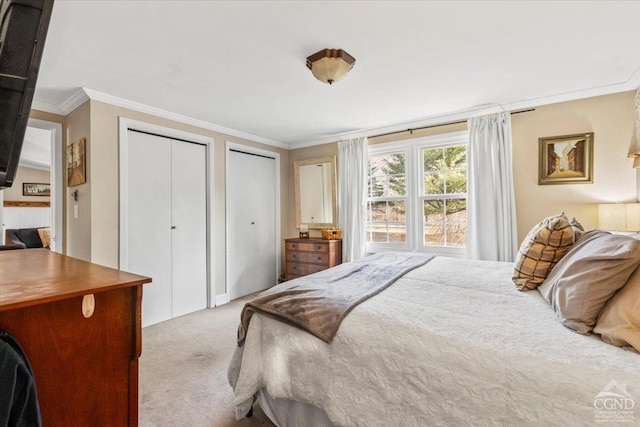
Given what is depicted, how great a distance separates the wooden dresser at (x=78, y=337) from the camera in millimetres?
793

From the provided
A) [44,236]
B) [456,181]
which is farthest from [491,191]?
[44,236]

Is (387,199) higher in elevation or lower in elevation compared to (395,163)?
lower

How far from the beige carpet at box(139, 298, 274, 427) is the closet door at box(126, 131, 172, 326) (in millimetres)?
318

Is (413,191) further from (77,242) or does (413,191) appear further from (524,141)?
(77,242)

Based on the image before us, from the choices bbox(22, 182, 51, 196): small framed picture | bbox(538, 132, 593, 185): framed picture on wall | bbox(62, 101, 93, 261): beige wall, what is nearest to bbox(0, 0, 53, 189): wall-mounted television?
bbox(62, 101, 93, 261): beige wall

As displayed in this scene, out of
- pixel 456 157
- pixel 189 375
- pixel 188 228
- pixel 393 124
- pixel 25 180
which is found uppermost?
pixel 393 124

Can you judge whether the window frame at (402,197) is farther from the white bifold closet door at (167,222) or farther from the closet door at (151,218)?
the closet door at (151,218)

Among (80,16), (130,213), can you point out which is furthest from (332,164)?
(80,16)

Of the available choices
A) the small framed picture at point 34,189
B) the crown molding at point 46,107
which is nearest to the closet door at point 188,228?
the crown molding at point 46,107

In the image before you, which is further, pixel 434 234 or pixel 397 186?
pixel 397 186

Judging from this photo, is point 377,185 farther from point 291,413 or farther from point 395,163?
point 291,413

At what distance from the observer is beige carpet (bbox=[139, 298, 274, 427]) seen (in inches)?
67.4

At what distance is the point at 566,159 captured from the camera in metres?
2.85

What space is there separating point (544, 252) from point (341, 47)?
182 cm
